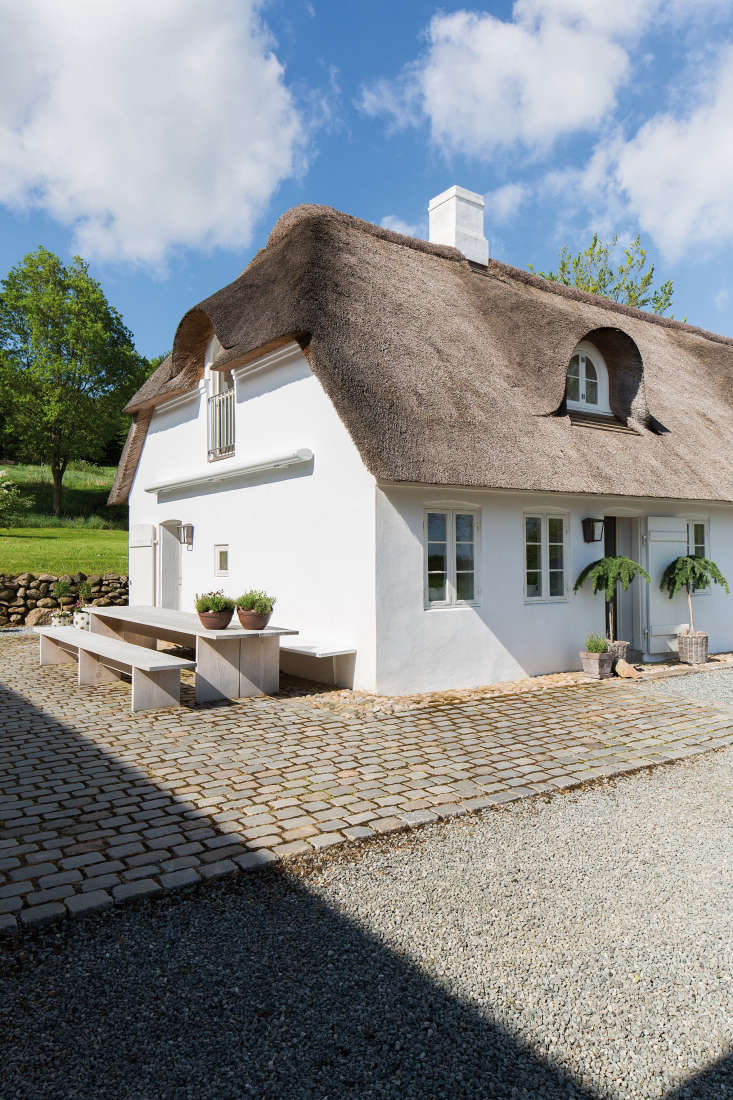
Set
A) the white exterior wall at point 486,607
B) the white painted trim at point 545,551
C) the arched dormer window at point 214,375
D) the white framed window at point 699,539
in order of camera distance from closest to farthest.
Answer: the white exterior wall at point 486,607 → the white painted trim at point 545,551 → the arched dormer window at point 214,375 → the white framed window at point 699,539

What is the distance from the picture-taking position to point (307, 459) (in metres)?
8.91

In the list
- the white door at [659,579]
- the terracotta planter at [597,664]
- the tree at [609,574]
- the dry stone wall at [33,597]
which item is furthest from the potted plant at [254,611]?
the dry stone wall at [33,597]

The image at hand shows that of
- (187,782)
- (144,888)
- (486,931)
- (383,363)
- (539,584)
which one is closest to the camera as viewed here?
(486,931)

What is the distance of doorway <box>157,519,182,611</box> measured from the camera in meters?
12.7

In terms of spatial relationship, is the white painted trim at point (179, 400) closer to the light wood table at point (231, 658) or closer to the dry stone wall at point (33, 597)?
the dry stone wall at point (33, 597)

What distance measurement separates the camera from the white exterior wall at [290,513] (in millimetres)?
8219

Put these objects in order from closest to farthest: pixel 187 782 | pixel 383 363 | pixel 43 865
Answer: pixel 43 865
pixel 187 782
pixel 383 363

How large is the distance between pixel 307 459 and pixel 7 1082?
727cm

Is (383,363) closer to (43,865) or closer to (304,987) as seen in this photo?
(43,865)

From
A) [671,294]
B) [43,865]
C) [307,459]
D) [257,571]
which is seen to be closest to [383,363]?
[307,459]

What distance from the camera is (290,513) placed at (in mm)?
9438

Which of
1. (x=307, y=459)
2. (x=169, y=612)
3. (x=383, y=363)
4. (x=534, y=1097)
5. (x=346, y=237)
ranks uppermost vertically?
(x=346, y=237)

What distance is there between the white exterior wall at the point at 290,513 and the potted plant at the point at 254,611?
0.95 meters

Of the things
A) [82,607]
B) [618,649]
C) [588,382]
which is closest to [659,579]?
[618,649]
